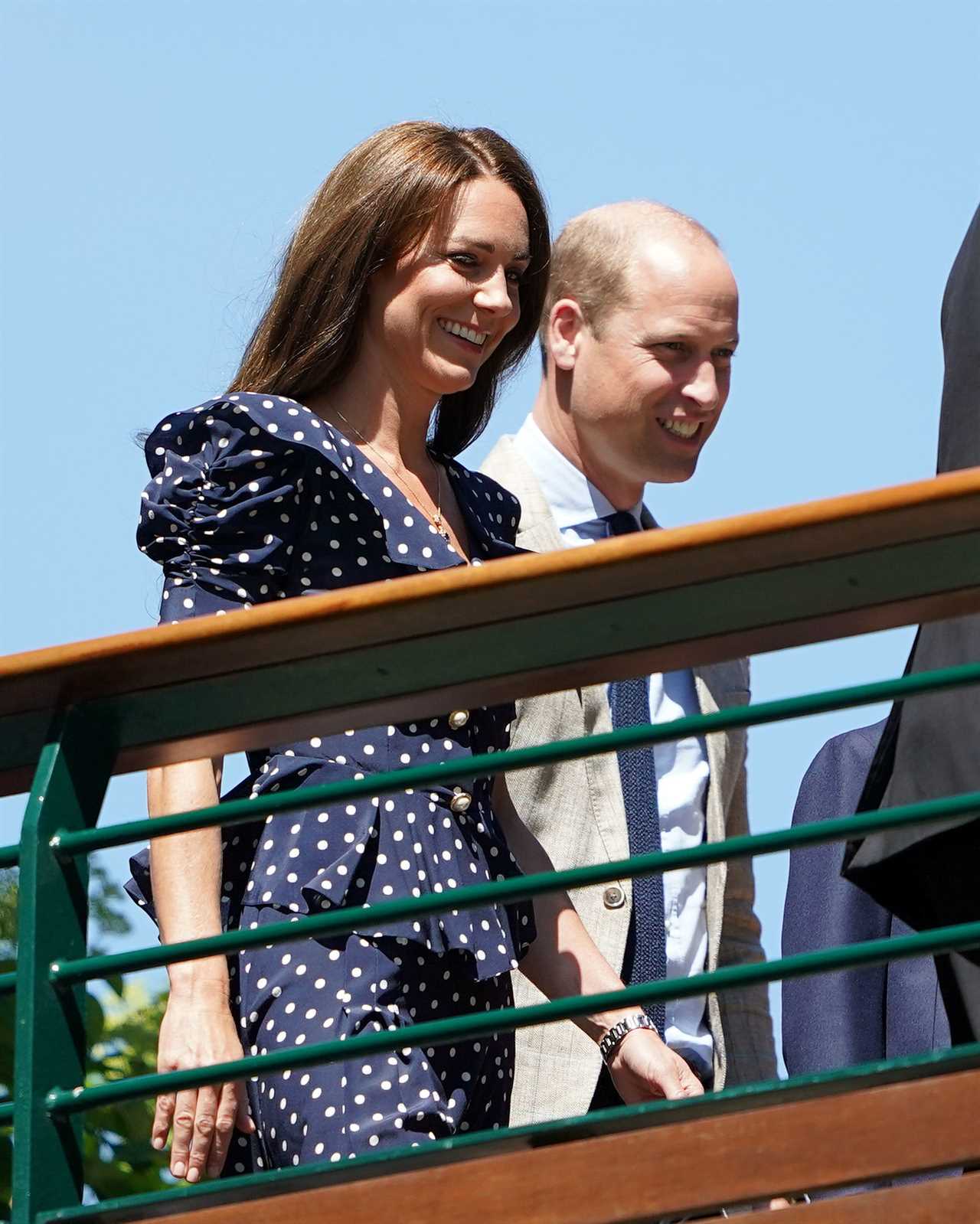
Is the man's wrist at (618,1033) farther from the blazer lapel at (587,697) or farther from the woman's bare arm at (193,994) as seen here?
the woman's bare arm at (193,994)

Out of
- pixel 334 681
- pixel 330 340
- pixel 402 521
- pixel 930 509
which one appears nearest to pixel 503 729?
pixel 402 521

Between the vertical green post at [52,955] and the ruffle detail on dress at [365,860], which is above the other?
the ruffle detail on dress at [365,860]

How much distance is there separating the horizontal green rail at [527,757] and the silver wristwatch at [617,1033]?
134 cm

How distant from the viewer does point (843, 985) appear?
14.8 ft

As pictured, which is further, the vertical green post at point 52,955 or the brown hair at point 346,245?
the brown hair at point 346,245

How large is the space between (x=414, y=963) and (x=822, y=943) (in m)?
1.32

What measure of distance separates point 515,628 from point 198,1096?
2.98ft

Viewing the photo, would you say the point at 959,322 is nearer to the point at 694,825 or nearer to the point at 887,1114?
the point at 887,1114

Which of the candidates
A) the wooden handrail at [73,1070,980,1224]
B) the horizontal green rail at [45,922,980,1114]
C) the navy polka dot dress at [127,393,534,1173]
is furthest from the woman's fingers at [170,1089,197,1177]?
→ the wooden handrail at [73,1070,980,1224]

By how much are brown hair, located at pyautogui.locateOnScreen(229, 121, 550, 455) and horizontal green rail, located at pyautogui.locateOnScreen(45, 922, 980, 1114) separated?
1.51 metres

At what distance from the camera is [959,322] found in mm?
3139

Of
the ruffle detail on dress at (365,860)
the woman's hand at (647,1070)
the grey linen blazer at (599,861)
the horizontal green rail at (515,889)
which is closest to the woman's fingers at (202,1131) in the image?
the ruffle detail on dress at (365,860)

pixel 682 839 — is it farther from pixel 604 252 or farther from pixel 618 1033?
pixel 604 252

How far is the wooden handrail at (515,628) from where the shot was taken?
8.54 ft
